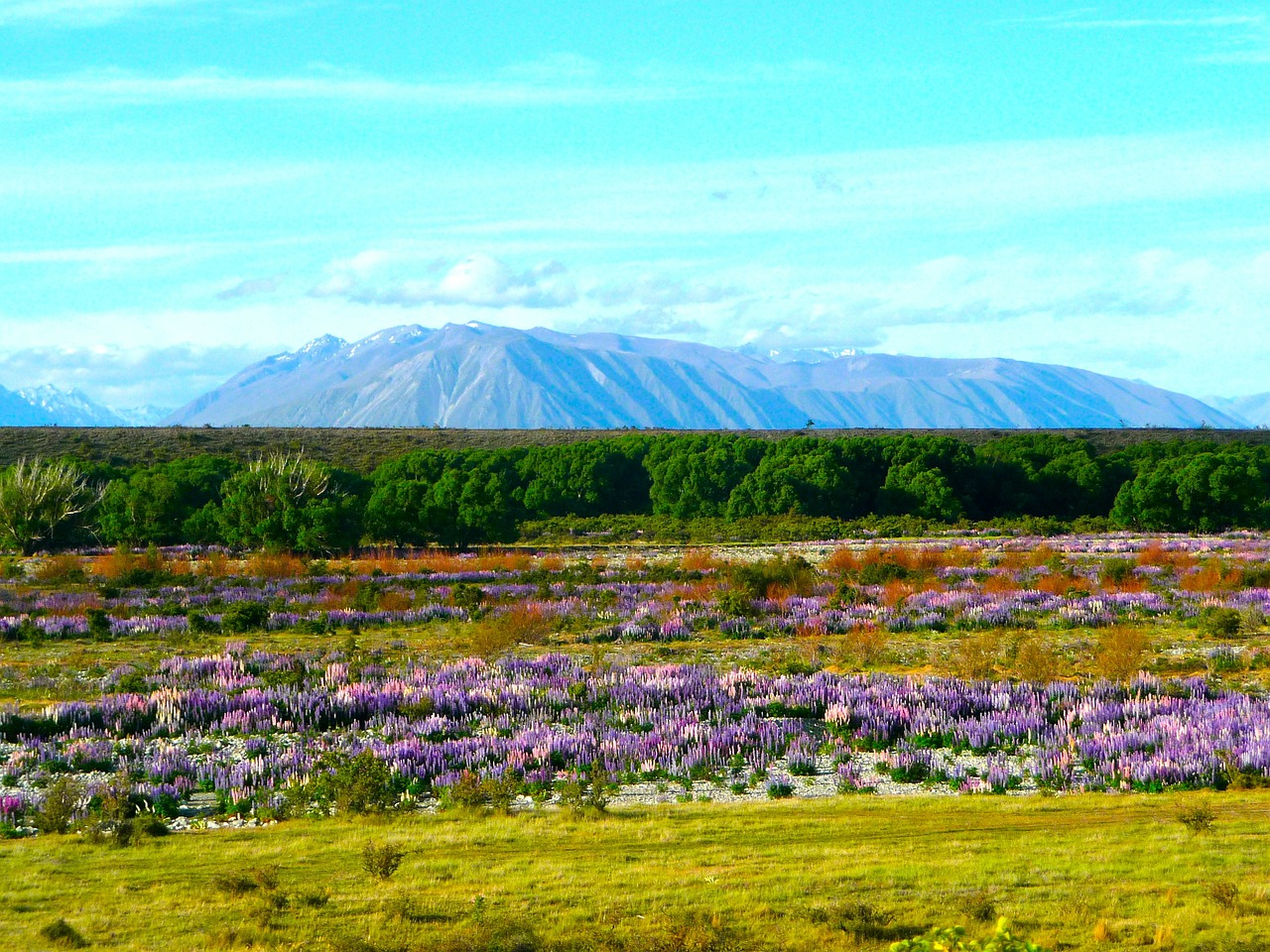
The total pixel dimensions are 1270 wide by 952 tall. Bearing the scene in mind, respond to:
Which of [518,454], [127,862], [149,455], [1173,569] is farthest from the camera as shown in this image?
[149,455]

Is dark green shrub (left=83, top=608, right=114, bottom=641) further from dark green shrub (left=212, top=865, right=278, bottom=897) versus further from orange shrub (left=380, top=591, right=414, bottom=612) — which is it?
dark green shrub (left=212, top=865, right=278, bottom=897)

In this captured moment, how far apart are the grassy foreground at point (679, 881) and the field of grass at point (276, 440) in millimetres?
78905

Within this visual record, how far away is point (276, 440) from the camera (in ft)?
368

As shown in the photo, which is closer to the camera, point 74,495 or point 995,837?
point 995,837

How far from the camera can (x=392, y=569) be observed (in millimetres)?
40188

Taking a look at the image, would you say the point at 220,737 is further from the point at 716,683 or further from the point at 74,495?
the point at 74,495

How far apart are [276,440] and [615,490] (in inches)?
1766

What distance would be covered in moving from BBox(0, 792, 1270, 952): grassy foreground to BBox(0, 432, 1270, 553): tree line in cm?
3525

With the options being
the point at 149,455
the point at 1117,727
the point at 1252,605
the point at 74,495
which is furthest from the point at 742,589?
the point at 149,455

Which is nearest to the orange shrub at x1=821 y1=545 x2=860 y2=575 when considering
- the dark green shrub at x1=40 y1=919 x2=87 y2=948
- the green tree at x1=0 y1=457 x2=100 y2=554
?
the dark green shrub at x1=40 y1=919 x2=87 y2=948

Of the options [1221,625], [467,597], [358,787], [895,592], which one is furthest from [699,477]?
[358,787]

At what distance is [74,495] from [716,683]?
142 feet

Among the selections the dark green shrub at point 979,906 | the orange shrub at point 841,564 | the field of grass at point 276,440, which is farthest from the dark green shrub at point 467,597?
the field of grass at point 276,440

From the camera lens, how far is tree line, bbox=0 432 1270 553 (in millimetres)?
47500
